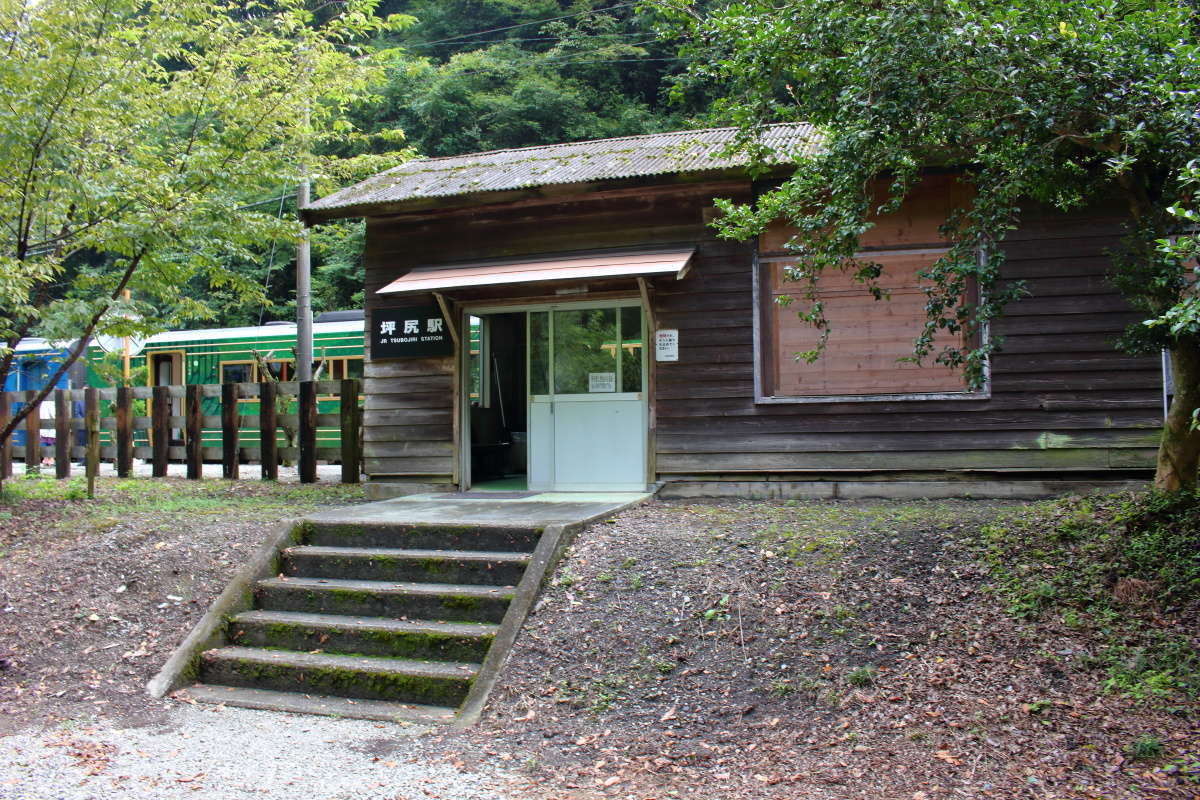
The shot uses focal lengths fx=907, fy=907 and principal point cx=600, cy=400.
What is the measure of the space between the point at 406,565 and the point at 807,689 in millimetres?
3001

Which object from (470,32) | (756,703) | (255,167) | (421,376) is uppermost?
(470,32)

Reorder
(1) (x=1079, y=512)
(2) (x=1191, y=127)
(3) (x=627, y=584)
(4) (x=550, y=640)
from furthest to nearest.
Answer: (1) (x=1079, y=512)
(3) (x=627, y=584)
(4) (x=550, y=640)
(2) (x=1191, y=127)

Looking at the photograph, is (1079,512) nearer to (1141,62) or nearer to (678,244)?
(1141,62)

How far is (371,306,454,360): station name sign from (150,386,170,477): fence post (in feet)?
17.0

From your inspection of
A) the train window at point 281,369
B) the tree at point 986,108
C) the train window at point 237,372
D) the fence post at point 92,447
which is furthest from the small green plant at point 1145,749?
the train window at point 237,372

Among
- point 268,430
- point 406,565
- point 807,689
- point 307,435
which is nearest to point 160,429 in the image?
point 268,430

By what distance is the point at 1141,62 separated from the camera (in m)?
4.56

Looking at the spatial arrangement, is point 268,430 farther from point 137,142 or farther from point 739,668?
point 739,668

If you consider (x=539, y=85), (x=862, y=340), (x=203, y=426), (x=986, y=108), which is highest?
(x=539, y=85)

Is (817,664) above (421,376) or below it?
below

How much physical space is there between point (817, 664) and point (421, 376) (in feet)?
20.1

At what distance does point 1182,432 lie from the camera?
5.85 metres

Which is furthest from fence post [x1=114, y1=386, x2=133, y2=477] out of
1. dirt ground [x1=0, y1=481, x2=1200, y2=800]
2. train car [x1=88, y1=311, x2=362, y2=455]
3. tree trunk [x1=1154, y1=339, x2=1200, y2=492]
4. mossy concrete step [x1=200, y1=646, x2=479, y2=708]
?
tree trunk [x1=1154, y1=339, x2=1200, y2=492]

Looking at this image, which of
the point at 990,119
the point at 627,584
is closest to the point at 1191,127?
the point at 990,119
